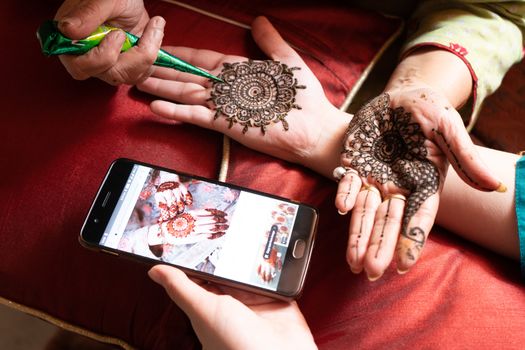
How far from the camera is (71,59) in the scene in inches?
22.1

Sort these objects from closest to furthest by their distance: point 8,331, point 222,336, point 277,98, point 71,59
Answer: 1. point 222,336
2. point 71,59
3. point 277,98
4. point 8,331

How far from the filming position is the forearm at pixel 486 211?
58cm

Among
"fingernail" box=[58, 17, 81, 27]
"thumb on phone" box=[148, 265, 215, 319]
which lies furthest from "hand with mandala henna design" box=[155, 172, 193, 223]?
"fingernail" box=[58, 17, 81, 27]

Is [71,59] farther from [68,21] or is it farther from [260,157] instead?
[260,157]

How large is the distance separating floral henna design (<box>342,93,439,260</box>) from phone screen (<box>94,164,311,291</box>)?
115 mm

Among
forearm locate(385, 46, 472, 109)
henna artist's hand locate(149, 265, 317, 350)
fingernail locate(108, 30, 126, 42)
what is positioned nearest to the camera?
henna artist's hand locate(149, 265, 317, 350)

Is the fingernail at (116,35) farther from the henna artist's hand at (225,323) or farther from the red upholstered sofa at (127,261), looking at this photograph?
the henna artist's hand at (225,323)

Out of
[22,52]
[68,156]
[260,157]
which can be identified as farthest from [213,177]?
[22,52]

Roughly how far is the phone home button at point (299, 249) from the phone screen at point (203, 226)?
0.01 metres

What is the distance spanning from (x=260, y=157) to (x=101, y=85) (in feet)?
0.85

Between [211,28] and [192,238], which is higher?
[211,28]

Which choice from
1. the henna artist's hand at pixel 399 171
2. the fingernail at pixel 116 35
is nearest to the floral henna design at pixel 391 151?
the henna artist's hand at pixel 399 171

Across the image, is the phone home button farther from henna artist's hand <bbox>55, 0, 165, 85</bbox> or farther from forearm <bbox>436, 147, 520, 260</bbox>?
henna artist's hand <bbox>55, 0, 165, 85</bbox>

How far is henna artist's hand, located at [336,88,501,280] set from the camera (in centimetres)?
49
